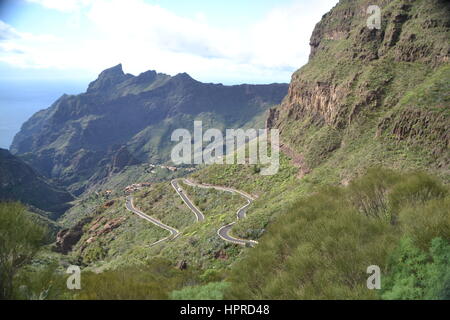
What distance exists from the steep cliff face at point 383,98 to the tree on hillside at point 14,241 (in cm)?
3868

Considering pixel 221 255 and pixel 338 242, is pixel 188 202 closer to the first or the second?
pixel 221 255

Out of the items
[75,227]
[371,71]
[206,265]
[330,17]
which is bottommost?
[75,227]

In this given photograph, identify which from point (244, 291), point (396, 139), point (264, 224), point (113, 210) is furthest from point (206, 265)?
point (113, 210)

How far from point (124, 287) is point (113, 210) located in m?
77.5

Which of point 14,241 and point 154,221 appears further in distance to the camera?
point 154,221

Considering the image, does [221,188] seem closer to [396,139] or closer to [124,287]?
[396,139]

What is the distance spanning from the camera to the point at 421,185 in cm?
2806

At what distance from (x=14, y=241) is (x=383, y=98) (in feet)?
172

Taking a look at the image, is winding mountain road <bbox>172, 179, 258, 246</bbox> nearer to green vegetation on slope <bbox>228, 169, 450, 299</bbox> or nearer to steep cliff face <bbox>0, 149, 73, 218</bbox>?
green vegetation on slope <bbox>228, 169, 450, 299</bbox>

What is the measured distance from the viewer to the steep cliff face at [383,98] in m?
46.4

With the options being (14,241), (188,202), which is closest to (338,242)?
(14,241)

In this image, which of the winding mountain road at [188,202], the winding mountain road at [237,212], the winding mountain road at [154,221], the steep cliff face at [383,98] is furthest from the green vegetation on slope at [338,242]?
the winding mountain road at [188,202]

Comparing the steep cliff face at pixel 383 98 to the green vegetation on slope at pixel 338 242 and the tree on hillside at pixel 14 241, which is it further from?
the tree on hillside at pixel 14 241

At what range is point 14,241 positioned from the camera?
21.3m
